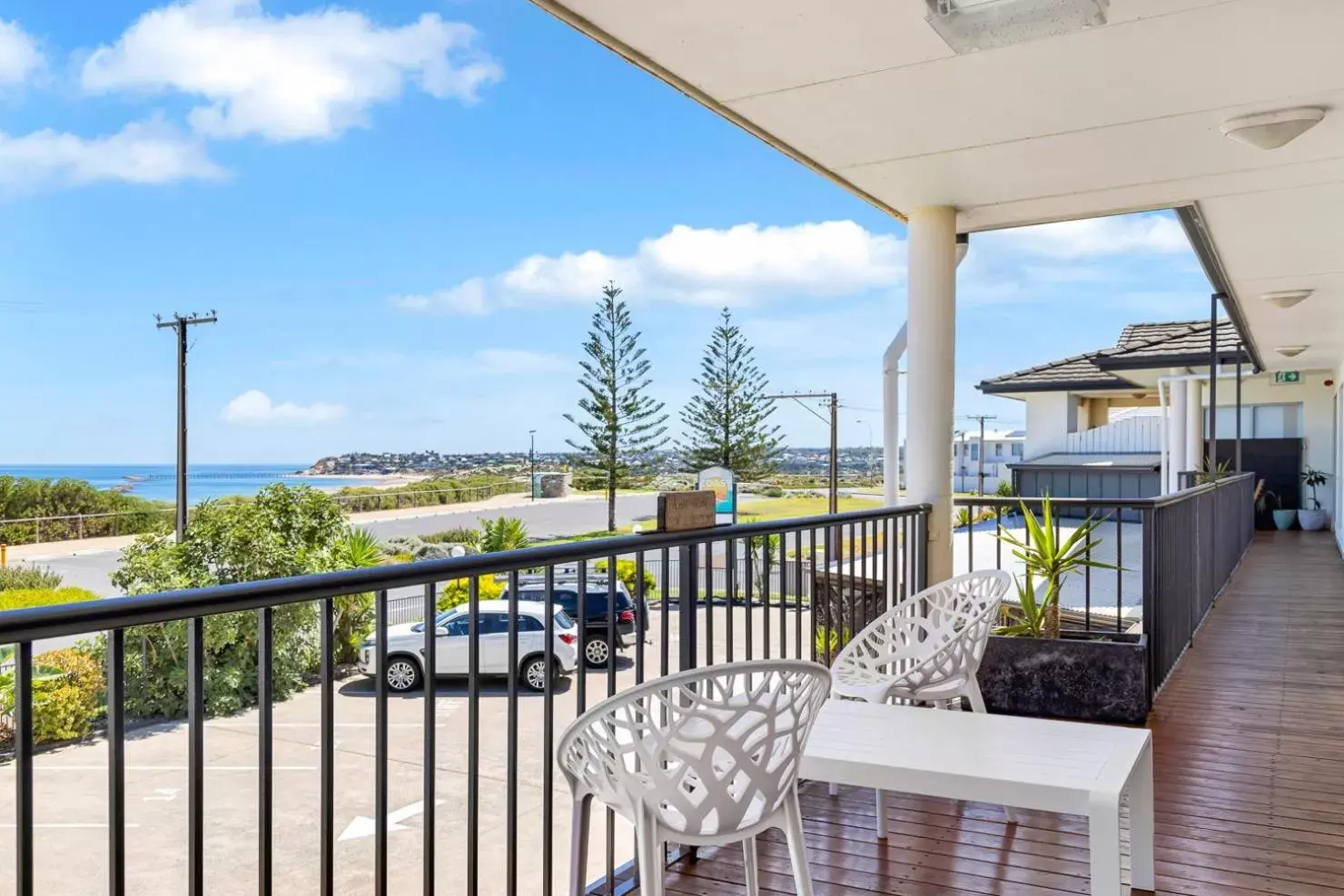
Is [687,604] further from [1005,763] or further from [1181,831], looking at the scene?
[1181,831]

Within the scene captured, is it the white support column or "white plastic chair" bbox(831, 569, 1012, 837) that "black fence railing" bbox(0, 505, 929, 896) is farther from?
the white support column

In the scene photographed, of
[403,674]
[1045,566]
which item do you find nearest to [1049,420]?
[403,674]

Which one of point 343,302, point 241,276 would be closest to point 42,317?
point 241,276

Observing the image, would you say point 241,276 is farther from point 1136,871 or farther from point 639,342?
point 1136,871

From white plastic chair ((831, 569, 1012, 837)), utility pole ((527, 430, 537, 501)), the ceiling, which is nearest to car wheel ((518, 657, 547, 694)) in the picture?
the ceiling

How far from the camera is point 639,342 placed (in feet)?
97.6

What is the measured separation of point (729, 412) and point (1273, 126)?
91.3ft

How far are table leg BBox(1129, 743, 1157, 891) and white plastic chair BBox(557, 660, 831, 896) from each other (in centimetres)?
107

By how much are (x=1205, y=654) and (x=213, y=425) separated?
5954cm

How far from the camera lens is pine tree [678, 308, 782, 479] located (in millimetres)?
30547

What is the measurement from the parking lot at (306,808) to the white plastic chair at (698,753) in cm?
907

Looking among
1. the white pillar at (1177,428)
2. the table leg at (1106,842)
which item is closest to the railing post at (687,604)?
the table leg at (1106,842)

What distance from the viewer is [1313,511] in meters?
14.2

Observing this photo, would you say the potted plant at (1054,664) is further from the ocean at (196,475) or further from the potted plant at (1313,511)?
the ocean at (196,475)
